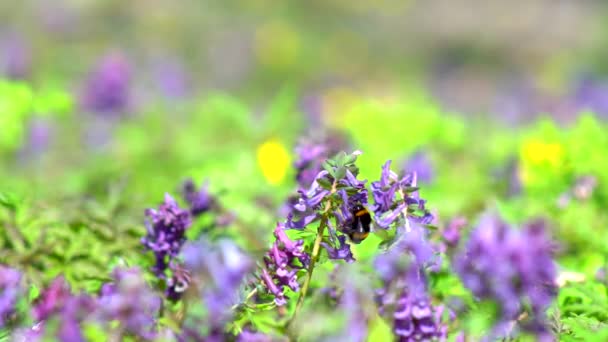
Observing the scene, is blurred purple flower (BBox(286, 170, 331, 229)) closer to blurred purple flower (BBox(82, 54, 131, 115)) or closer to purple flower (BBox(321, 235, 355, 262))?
purple flower (BBox(321, 235, 355, 262))

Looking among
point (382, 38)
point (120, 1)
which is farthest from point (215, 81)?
point (382, 38)

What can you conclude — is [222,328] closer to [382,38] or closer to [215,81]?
[215,81]

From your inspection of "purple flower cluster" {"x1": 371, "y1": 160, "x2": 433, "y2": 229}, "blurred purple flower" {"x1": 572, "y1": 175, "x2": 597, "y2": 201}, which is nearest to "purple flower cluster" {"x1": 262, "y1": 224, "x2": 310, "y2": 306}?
"purple flower cluster" {"x1": 371, "y1": 160, "x2": 433, "y2": 229}

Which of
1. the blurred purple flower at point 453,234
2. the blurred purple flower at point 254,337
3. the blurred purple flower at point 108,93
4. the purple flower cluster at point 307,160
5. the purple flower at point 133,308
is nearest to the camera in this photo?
the purple flower at point 133,308

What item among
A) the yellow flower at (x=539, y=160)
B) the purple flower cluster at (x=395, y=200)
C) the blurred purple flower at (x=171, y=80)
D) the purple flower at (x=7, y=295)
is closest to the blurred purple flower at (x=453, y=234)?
the purple flower cluster at (x=395, y=200)

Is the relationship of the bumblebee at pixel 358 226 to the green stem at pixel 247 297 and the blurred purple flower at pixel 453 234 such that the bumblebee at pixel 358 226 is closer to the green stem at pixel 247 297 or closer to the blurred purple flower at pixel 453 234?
the green stem at pixel 247 297
